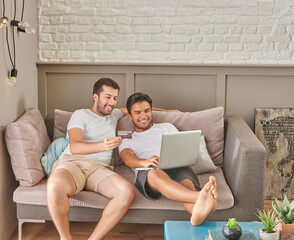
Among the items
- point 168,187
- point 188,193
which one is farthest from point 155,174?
point 188,193

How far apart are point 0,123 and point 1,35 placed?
53 centimetres

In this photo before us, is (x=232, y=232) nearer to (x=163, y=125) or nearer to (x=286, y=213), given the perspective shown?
(x=286, y=213)

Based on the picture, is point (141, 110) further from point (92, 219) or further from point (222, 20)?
point (222, 20)

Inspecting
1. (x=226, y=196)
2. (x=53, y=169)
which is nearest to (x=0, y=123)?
(x=53, y=169)

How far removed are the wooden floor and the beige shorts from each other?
422mm

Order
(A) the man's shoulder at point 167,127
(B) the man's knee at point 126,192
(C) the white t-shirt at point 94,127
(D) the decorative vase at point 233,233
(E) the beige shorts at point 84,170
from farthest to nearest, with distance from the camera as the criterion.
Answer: (A) the man's shoulder at point 167,127, (C) the white t-shirt at point 94,127, (E) the beige shorts at point 84,170, (B) the man's knee at point 126,192, (D) the decorative vase at point 233,233

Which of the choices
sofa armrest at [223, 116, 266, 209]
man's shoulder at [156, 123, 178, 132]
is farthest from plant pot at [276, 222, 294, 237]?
man's shoulder at [156, 123, 178, 132]

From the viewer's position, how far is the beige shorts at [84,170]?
2670 mm

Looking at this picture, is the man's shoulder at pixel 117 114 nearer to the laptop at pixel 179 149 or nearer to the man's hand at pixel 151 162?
the man's hand at pixel 151 162

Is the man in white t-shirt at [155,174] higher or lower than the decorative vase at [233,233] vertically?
higher

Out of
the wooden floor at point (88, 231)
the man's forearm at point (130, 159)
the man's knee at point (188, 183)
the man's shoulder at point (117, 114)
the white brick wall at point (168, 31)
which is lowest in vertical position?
the wooden floor at point (88, 231)

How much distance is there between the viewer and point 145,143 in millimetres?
3029

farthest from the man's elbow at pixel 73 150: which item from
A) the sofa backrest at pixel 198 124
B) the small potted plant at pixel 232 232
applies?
the small potted plant at pixel 232 232

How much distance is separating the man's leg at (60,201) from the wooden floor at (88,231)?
0.48 metres
